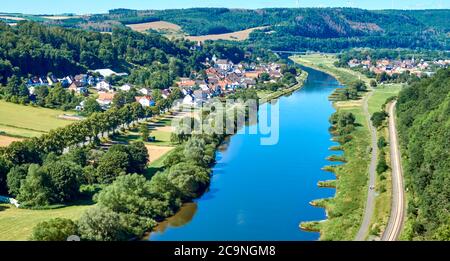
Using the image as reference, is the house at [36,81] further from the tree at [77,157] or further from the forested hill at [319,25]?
the forested hill at [319,25]

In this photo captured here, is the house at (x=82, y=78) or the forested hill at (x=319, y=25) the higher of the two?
the forested hill at (x=319, y=25)

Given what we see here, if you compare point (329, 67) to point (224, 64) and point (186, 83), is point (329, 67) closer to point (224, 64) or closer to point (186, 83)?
point (224, 64)

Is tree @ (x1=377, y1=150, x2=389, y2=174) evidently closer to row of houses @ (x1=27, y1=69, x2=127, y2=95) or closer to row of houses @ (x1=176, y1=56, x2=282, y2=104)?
row of houses @ (x1=176, y1=56, x2=282, y2=104)

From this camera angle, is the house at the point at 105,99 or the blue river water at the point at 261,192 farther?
the house at the point at 105,99

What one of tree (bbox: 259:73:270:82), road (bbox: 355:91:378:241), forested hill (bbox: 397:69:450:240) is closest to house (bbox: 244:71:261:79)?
tree (bbox: 259:73:270:82)

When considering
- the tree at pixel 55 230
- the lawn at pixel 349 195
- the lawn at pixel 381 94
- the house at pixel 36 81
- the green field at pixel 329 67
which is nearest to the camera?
the tree at pixel 55 230

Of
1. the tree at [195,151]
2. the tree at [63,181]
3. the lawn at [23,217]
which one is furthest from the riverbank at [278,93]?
the lawn at [23,217]
